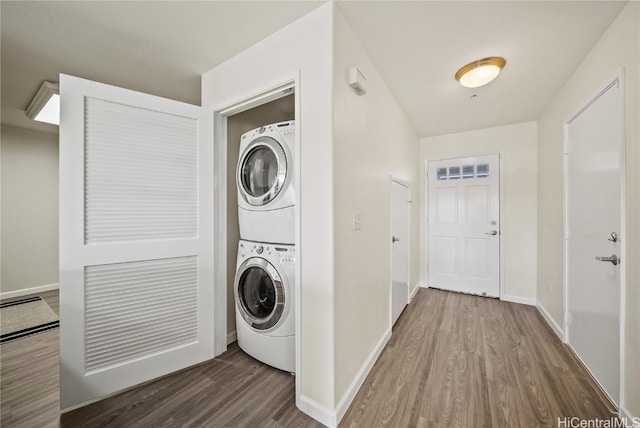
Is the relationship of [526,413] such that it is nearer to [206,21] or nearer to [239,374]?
[239,374]

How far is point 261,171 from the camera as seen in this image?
1.97m

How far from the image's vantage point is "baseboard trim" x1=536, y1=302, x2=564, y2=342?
7.43ft

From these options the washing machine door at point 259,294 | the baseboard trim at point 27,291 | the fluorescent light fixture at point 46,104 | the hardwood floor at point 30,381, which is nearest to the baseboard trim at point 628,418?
the washing machine door at point 259,294

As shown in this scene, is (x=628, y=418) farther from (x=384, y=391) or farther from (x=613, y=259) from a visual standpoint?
(x=384, y=391)

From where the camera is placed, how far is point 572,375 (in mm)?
1762

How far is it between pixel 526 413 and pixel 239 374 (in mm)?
1831

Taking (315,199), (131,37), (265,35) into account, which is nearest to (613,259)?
(315,199)

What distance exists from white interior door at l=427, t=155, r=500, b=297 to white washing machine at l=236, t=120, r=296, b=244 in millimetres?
2817

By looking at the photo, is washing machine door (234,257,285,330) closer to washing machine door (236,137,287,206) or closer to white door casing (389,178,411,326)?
washing machine door (236,137,287,206)

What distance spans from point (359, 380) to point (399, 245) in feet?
4.82

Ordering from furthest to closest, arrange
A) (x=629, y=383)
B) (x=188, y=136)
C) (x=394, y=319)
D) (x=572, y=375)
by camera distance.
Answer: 1. (x=394, y=319)
2. (x=188, y=136)
3. (x=572, y=375)
4. (x=629, y=383)

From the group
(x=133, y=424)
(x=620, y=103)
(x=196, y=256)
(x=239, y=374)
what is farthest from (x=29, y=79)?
(x=620, y=103)

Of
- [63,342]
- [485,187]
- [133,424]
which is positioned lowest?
[133,424]

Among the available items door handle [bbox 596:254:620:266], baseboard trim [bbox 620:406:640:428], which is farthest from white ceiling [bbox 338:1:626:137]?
baseboard trim [bbox 620:406:640:428]
